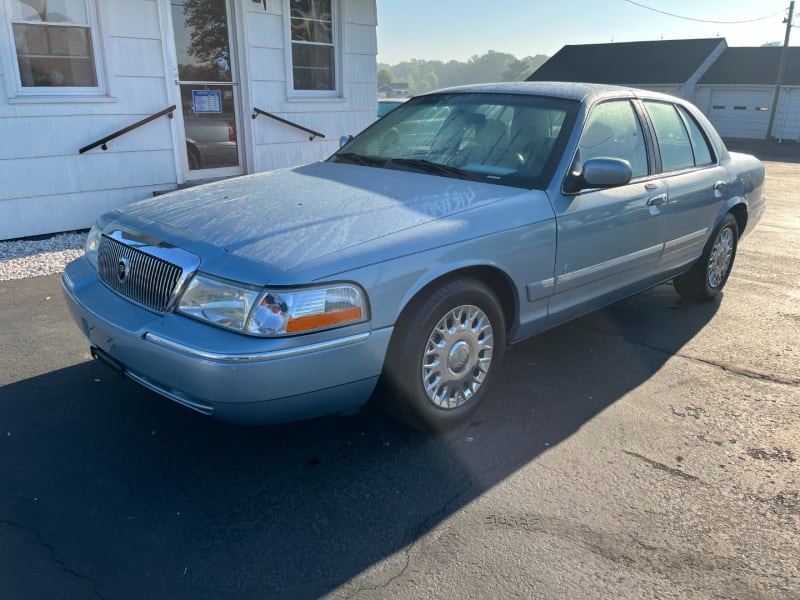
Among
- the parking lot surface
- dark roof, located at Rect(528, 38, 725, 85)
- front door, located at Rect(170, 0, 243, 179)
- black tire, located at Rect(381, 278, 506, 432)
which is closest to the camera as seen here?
the parking lot surface

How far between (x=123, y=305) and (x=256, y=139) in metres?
5.91

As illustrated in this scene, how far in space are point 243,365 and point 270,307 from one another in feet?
0.84

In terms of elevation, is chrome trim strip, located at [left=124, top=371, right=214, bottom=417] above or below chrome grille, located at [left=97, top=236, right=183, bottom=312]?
below

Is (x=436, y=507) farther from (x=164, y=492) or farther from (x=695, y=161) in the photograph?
(x=695, y=161)

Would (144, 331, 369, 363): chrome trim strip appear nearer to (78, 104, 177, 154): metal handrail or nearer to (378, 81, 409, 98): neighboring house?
(78, 104, 177, 154): metal handrail

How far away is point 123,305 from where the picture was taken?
10.1ft

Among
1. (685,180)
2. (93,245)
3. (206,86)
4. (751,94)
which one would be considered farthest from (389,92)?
(93,245)

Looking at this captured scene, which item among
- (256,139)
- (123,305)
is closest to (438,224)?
(123,305)

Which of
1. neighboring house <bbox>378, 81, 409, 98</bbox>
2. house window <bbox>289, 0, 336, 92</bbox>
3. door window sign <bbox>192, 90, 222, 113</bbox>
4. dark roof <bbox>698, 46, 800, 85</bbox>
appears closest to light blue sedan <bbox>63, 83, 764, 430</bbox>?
door window sign <bbox>192, 90, 222, 113</bbox>

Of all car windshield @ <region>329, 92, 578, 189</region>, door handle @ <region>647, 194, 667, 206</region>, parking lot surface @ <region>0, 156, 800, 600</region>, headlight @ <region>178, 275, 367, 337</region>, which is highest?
car windshield @ <region>329, 92, 578, 189</region>

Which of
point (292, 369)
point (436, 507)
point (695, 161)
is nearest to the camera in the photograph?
point (292, 369)

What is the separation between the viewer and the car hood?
284cm

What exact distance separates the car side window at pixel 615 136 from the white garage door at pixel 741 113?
3461cm

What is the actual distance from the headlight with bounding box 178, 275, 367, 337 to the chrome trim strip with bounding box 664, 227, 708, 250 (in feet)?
9.21
